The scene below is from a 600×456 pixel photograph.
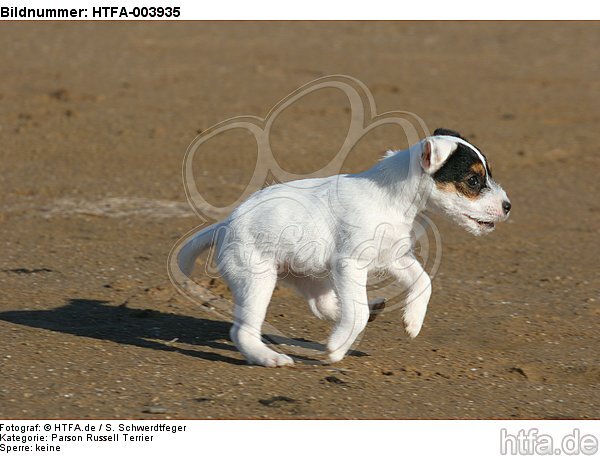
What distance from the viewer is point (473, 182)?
22.2 feet

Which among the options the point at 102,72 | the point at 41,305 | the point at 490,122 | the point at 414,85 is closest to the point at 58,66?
the point at 102,72

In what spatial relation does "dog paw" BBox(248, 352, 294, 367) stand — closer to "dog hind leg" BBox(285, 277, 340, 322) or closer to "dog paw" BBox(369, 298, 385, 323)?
"dog hind leg" BBox(285, 277, 340, 322)

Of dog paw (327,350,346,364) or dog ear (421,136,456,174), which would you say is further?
dog paw (327,350,346,364)

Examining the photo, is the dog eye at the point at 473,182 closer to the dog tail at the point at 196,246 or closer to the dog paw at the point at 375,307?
the dog paw at the point at 375,307

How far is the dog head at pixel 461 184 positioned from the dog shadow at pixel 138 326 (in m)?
1.28

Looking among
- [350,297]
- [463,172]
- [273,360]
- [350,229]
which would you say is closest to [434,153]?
[463,172]

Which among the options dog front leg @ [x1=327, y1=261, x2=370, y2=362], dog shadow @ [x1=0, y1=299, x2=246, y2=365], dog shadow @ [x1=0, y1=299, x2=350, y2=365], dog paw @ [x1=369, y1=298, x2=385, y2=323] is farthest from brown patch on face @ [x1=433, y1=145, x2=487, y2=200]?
dog shadow @ [x1=0, y1=299, x2=246, y2=365]

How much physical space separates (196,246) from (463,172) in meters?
1.86

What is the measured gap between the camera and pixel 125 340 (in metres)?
7.56

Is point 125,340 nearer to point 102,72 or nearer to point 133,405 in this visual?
point 133,405

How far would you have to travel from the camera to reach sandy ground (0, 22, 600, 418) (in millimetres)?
6754

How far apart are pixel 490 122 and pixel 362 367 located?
897 centimetres

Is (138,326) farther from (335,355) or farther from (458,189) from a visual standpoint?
(458,189)

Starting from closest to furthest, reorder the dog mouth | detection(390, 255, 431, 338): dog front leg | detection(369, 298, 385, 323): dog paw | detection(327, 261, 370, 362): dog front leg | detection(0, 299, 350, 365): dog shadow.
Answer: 1. detection(327, 261, 370, 362): dog front leg
2. the dog mouth
3. detection(390, 255, 431, 338): dog front leg
4. detection(369, 298, 385, 323): dog paw
5. detection(0, 299, 350, 365): dog shadow
